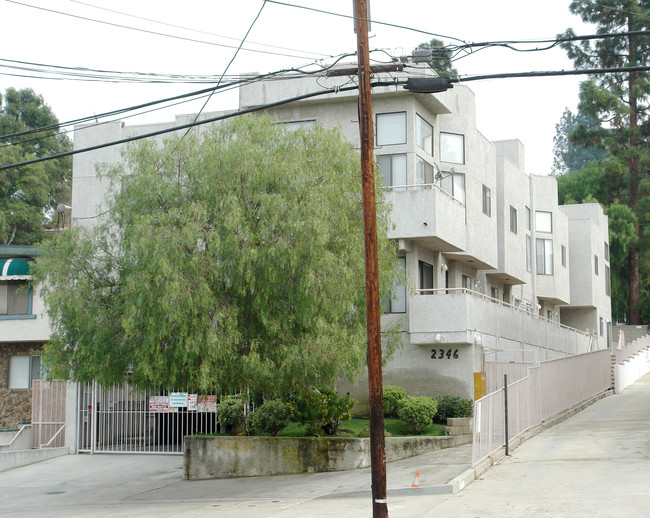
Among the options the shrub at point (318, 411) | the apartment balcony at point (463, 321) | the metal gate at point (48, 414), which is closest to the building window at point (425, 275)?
the apartment balcony at point (463, 321)

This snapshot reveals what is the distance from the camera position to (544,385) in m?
23.6

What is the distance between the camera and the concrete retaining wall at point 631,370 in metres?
36.0

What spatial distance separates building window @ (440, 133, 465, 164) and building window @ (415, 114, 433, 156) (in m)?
1.03

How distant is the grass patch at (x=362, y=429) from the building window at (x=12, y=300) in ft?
38.1

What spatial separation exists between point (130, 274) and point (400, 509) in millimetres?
7451

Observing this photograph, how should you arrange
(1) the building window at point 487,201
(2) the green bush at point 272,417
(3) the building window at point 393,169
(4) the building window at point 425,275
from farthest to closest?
(1) the building window at point 487,201
(4) the building window at point 425,275
(3) the building window at point 393,169
(2) the green bush at point 272,417

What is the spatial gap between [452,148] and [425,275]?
4.59 meters

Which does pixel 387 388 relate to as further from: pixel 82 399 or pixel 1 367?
pixel 1 367

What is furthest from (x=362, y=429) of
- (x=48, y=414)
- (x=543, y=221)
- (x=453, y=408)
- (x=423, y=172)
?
(x=543, y=221)

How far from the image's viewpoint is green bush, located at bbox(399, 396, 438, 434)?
2212cm

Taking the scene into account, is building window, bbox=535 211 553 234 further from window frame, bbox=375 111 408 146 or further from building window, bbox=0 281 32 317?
building window, bbox=0 281 32 317

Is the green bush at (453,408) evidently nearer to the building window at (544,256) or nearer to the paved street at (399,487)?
the paved street at (399,487)

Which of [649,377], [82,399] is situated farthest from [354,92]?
[649,377]

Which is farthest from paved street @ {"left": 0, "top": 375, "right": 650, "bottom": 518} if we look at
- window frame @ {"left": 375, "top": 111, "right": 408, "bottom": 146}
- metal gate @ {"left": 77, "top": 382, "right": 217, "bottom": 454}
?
window frame @ {"left": 375, "top": 111, "right": 408, "bottom": 146}
